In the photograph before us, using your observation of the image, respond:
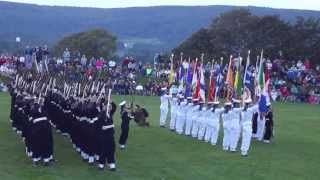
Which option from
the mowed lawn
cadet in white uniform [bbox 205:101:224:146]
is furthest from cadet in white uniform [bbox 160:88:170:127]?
cadet in white uniform [bbox 205:101:224:146]

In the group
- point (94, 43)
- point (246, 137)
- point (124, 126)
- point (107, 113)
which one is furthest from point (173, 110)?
point (94, 43)

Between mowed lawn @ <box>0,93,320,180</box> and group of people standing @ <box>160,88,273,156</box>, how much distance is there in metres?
Result: 0.43

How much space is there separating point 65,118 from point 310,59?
47261 mm

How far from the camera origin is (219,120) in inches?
935

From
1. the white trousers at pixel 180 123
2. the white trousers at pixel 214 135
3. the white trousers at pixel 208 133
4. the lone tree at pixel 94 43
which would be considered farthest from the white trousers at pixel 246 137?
the lone tree at pixel 94 43

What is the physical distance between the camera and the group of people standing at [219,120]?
2088cm

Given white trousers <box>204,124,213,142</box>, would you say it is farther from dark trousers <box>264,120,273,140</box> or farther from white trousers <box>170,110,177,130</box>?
white trousers <box>170,110,177,130</box>

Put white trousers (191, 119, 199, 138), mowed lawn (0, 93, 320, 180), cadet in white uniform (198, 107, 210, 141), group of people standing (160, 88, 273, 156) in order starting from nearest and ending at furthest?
mowed lawn (0, 93, 320, 180)
group of people standing (160, 88, 273, 156)
cadet in white uniform (198, 107, 210, 141)
white trousers (191, 119, 199, 138)

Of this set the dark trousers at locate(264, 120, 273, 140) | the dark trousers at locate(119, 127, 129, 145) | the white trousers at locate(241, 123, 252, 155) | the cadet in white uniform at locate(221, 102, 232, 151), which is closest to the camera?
the white trousers at locate(241, 123, 252, 155)

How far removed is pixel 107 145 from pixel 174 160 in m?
3.01

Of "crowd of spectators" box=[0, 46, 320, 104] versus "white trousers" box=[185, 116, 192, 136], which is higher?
"white trousers" box=[185, 116, 192, 136]

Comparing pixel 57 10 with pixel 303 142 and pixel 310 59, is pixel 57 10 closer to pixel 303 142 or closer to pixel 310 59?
pixel 310 59

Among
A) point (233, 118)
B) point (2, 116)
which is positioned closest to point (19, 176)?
point (233, 118)

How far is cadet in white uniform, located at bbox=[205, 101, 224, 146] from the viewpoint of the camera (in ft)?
75.0
